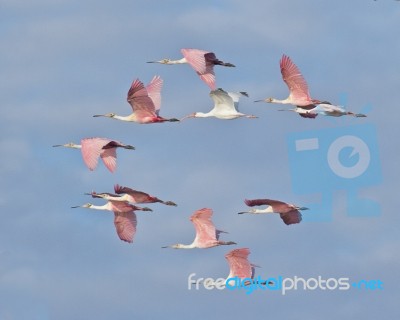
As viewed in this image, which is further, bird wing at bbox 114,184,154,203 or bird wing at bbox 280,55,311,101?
bird wing at bbox 114,184,154,203

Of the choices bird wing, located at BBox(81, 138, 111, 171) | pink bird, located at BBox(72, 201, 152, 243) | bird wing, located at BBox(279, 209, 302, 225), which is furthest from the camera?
pink bird, located at BBox(72, 201, 152, 243)

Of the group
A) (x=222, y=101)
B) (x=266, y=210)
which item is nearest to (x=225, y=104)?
(x=222, y=101)

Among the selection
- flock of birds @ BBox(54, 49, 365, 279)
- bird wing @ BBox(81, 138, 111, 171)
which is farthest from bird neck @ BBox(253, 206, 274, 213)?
bird wing @ BBox(81, 138, 111, 171)

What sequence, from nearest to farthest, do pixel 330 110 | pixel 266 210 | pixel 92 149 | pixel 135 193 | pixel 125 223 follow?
pixel 92 149 < pixel 330 110 < pixel 135 193 < pixel 266 210 < pixel 125 223

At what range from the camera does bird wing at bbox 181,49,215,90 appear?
57.4 meters

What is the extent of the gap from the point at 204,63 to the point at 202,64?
198 mm

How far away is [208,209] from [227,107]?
11.5 feet

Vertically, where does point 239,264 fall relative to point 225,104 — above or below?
below

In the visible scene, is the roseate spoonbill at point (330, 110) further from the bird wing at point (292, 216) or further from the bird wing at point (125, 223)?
the bird wing at point (125, 223)

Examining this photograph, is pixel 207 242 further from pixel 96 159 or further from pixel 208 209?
pixel 96 159

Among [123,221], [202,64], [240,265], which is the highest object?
[202,64]

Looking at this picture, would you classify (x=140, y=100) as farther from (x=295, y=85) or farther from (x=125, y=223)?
(x=125, y=223)

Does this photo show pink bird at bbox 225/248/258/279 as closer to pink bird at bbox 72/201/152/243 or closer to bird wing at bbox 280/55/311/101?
pink bird at bbox 72/201/152/243

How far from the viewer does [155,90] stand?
5938cm
